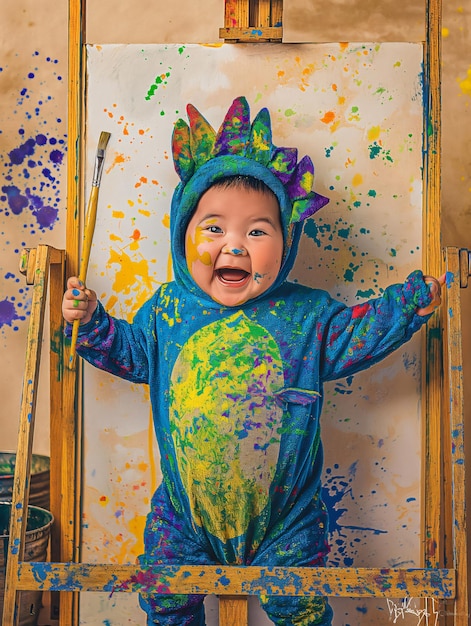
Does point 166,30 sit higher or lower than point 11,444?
higher

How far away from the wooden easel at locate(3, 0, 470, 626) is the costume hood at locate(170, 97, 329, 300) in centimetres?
22

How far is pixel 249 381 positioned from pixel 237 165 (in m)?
0.34

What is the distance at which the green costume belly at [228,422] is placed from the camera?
1.31 meters

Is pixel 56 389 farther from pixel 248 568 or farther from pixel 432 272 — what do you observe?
pixel 432 272

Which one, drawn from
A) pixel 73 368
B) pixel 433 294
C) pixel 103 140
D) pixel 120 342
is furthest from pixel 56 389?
pixel 433 294

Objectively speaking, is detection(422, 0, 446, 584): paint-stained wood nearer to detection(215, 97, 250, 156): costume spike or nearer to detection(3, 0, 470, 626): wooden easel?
detection(3, 0, 470, 626): wooden easel

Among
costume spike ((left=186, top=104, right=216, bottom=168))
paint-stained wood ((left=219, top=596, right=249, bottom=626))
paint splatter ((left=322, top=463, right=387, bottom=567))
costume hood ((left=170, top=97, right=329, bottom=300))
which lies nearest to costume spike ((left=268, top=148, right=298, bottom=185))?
costume hood ((left=170, top=97, right=329, bottom=300))

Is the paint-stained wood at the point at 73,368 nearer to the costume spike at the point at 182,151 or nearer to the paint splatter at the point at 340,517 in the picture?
the costume spike at the point at 182,151

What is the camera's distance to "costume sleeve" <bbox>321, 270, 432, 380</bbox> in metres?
1.33

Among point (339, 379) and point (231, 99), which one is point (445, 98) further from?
point (339, 379)

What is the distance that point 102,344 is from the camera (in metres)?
1.40

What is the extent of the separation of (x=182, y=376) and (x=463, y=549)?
0.50 meters

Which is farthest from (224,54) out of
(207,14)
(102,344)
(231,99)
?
(102,344)
